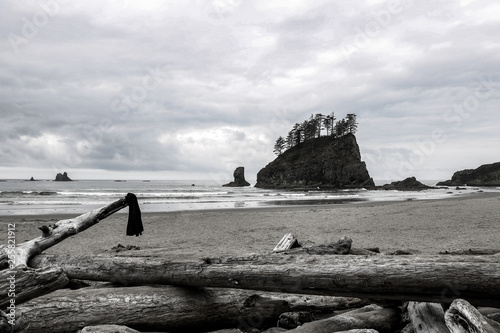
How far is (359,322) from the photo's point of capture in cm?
376

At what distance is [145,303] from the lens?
4.01 metres

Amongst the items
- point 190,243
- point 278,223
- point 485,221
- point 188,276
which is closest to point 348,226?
point 278,223

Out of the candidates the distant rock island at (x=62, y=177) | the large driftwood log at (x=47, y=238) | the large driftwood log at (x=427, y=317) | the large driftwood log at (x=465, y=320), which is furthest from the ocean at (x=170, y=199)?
the distant rock island at (x=62, y=177)

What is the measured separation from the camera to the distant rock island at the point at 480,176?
378 ft

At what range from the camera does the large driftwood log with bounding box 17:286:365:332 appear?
3729 millimetres

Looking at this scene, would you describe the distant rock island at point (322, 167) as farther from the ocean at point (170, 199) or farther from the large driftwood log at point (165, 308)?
the large driftwood log at point (165, 308)

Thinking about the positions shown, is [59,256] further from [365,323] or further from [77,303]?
[365,323]

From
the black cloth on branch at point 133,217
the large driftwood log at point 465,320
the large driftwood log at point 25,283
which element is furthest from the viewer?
the black cloth on branch at point 133,217

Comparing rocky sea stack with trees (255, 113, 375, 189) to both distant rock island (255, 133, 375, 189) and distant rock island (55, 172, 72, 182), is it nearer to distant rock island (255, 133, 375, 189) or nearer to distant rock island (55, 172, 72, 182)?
distant rock island (255, 133, 375, 189)

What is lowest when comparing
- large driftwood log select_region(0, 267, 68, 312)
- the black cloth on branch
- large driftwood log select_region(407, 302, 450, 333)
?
large driftwood log select_region(407, 302, 450, 333)

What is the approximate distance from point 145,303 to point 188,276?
54 cm

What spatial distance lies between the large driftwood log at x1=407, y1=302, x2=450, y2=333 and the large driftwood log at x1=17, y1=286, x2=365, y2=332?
0.94 metres

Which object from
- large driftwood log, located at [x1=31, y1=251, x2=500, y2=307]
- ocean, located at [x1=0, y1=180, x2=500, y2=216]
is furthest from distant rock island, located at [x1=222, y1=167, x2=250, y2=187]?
large driftwood log, located at [x1=31, y1=251, x2=500, y2=307]

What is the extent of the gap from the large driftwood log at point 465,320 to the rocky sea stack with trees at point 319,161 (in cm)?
8544
